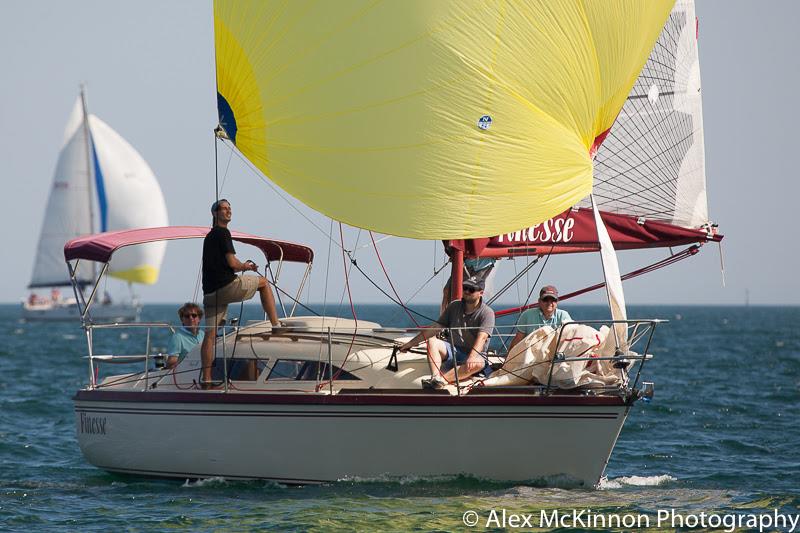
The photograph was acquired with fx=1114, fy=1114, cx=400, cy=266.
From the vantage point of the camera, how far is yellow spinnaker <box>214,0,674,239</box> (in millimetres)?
11797

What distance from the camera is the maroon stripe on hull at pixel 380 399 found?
11211 millimetres

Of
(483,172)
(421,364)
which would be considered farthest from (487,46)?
(421,364)

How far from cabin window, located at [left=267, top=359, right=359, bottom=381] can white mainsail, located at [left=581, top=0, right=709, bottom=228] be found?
181 inches

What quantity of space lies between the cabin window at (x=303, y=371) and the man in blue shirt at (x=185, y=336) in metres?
1.67

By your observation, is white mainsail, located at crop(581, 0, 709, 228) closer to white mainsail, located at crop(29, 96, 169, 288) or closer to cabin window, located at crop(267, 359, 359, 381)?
cabin window, located at crop(267, 359, 359, 381)

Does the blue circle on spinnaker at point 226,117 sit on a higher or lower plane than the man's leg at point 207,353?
higher

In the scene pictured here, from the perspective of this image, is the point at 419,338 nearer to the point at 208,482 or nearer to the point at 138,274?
the point at 208,482

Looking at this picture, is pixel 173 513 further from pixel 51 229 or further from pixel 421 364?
pixel 51 229

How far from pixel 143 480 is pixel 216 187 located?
139 inches

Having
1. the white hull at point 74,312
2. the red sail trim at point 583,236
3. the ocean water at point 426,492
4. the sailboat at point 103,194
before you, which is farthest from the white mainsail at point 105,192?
the red sail trim at point 583,236

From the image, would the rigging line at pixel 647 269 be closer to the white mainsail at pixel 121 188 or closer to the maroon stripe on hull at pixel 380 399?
the maroon stripe on hull at pixel 380 399

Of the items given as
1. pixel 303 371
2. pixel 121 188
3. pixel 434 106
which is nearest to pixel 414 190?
pixel 434 106

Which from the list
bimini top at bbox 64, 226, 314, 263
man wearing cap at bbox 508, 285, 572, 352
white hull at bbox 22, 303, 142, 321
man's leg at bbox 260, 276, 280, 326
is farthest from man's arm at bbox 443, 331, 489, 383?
white hull at bbox 22, 303, 142, 321

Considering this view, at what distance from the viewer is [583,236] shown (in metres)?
14.8
